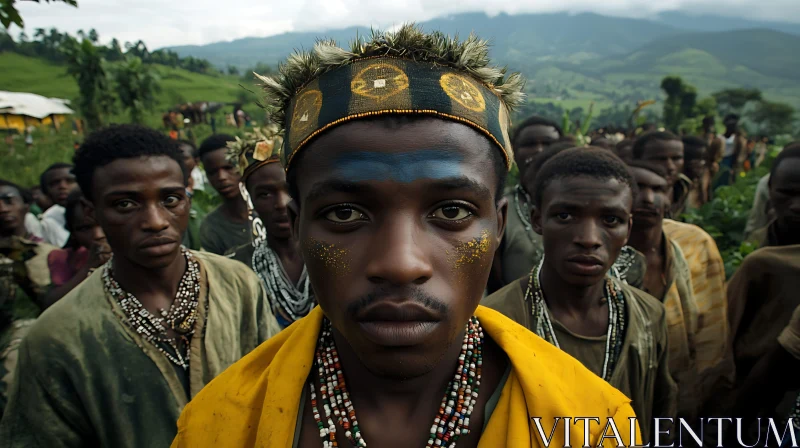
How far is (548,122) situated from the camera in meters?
6.08

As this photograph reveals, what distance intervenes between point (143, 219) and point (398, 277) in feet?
5.49

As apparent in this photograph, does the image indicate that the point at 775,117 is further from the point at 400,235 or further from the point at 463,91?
the point at 400,235

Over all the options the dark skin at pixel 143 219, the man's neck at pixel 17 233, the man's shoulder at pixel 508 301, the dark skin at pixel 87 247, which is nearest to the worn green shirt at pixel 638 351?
the man's shoulder at pixel 508 301

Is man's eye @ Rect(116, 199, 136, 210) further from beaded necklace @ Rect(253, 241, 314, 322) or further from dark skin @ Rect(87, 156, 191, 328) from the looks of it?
beaded necklace @ Rect(253, 241, 314, 322)

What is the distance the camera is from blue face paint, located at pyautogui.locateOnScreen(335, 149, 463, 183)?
1.31m

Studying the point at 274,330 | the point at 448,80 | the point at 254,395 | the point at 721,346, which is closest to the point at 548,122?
the point at 721,346

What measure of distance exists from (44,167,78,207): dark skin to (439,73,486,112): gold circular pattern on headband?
22.8 feet

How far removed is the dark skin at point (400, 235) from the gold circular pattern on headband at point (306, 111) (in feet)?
0.24

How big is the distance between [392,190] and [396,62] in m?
0.43

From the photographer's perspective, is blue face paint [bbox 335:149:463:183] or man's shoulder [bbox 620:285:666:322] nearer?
blue face paint [bbox 335:149:463:183]

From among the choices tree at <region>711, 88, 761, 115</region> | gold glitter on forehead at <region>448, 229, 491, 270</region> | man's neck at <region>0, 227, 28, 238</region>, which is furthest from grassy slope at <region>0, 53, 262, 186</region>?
tree at <region>711, 88, 761, 115</region>

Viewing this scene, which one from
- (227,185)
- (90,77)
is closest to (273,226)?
→ (227,185)

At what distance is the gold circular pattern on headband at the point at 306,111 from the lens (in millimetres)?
1455

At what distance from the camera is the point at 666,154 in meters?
5.64
